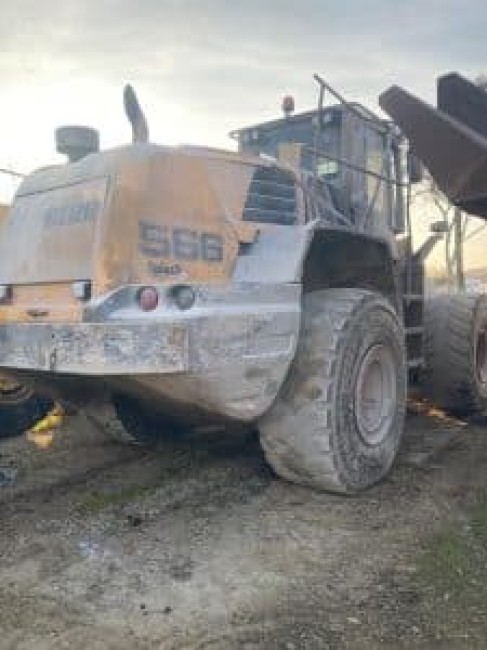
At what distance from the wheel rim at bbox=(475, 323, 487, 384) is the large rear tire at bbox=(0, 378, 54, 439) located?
3.94m

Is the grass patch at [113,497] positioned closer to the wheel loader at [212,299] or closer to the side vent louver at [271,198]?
the wheel loader at [212,299]

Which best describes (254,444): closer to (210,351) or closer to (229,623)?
(210,351)

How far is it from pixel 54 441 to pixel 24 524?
2089 mm

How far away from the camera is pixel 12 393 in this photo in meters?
6.76

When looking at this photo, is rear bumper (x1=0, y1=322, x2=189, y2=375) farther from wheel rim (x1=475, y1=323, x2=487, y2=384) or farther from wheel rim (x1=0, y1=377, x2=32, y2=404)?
wheel rim (x1=475, y1=323, x2=487, y2=384)

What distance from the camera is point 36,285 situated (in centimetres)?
463

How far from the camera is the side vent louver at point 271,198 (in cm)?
478

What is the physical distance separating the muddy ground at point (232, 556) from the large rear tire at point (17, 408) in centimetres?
96

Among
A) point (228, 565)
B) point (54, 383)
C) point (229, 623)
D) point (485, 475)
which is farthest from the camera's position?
point (485, 475)

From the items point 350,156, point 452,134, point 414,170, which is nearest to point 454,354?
point 414,170

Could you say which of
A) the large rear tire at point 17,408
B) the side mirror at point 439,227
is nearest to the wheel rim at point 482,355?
the side mirror at point 439,227

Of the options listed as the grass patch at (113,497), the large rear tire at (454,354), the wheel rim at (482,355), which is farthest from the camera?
the wheel rim at (482,355)

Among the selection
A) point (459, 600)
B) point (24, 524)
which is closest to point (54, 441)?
point (24, 524)

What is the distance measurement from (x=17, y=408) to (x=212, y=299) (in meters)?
3.26
